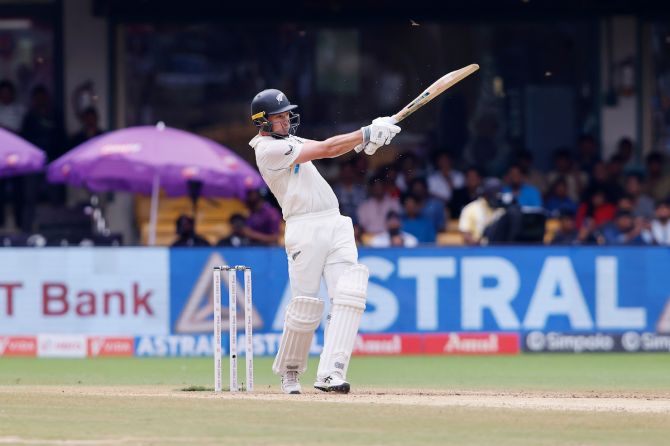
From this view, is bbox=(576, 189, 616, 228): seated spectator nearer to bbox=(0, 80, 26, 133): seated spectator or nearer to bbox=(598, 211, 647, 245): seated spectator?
bbox=(598, 211, 647, 245): seated spectator

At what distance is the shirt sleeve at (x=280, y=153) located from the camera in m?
9.90

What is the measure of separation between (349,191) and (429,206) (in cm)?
98

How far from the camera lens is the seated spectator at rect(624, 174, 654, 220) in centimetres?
1823

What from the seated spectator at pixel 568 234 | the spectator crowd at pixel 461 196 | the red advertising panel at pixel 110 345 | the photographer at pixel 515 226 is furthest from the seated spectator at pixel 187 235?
the seated spectator at pixel 568 234

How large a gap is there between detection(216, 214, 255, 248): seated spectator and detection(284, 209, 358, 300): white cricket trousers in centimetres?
647

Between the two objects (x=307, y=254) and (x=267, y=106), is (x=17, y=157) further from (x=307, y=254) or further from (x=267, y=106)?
(x=307, y=254)

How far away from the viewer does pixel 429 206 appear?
1816cm

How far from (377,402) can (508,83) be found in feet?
38.7

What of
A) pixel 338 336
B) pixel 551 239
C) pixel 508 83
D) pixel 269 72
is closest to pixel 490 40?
pixel 508 83

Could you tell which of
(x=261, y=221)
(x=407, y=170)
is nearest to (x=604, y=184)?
(x=407, y=170)

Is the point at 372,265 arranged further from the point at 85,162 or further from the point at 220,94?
the point at 220,94

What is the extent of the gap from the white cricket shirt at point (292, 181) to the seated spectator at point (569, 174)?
30.6 feet

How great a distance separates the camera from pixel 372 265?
624 inches

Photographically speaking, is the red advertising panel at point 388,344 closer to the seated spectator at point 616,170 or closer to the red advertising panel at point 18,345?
the red advertising panel at point 18,345
